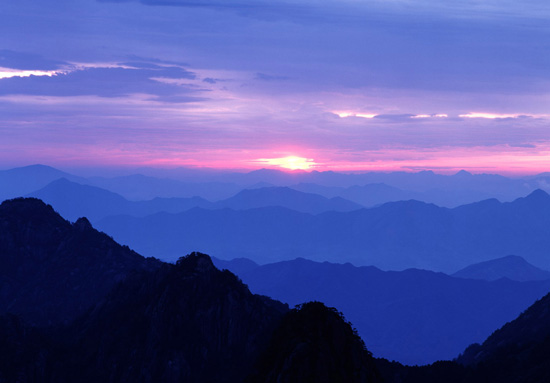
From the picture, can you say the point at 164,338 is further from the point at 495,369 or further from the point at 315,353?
the point at 315,353

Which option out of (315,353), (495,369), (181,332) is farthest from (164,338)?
(315,353)

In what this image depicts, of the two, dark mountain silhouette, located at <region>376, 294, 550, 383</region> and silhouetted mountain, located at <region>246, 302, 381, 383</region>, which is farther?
dark mountain silhouette, located at <region>376, 294, 550, 383</region>

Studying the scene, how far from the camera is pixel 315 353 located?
211 feet

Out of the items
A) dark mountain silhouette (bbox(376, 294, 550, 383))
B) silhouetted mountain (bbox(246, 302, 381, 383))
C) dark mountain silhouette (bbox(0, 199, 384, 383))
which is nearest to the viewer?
silhouetted mountain (bbox(246, 302, 381, 383))

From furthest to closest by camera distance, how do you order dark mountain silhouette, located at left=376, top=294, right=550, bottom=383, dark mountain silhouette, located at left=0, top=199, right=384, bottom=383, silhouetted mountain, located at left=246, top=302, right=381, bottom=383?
1. dark mountain silhouette, located at left=0, top=199, right=384, bottom=383
2. dark mountain silhouette, located at left=376, top=294, right=550, bottom=383
3. silhouetted mountain, located at left=246, top=302, right=381, bottom=383

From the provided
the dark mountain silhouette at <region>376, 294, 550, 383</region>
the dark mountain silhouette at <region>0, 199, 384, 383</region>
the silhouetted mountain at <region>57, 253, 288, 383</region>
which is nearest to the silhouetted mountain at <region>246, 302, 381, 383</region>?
the dark mountain silhouette at <region>0, 199, 384, 383</region>

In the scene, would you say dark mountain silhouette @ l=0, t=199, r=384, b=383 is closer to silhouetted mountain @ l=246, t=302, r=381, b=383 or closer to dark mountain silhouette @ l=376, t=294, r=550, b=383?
dark mountain silhouette @ l=376, t=294, r=550, b=383

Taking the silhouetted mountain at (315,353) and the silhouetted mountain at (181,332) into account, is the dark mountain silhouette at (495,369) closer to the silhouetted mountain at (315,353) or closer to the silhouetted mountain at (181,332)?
A: the silhouetted mountain at (181,332)

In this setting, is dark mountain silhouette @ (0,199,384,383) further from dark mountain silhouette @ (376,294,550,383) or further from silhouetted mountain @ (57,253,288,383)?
dark mountain silhouette @ (376,294,550,383)

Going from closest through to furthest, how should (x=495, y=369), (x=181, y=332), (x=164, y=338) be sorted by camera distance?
(x=164, y=338) → (x=181, y=332) → (x=495, y=369)

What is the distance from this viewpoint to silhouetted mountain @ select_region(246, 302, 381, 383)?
63.0 meters

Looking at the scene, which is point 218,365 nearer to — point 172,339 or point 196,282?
point 172,339

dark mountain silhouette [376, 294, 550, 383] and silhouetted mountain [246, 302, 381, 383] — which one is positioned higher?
silhouetted mountain [246, 302, 381, 383]

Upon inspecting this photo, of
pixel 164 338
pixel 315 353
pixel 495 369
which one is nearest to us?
pixel 315 353
